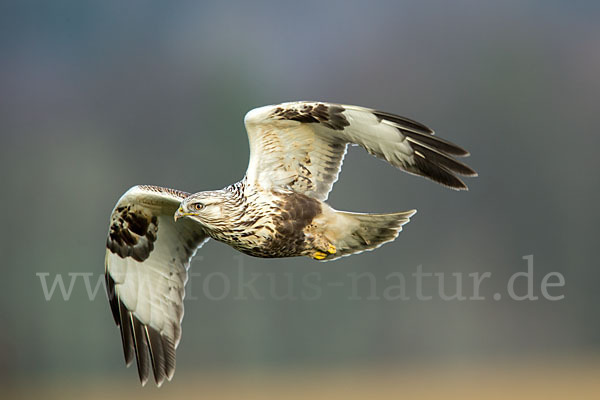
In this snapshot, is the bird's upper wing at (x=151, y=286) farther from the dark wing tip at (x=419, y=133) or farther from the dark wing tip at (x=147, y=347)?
the dark wing tip at (x=419, y=133)

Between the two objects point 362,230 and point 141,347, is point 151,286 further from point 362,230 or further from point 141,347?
point 362,230

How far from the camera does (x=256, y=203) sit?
22.1 ft

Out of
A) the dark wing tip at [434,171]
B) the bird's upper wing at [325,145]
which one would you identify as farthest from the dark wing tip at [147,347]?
the dark wing tip at [434,171]

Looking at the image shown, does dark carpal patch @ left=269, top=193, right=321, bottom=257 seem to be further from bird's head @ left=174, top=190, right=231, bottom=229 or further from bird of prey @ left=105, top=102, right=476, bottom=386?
bird's head @ left=174, top=190, right=231, bottom=229

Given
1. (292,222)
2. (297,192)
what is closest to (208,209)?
(292,222)

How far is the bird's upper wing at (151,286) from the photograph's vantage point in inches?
309

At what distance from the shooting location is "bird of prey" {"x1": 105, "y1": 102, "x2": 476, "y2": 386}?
6.65 metres

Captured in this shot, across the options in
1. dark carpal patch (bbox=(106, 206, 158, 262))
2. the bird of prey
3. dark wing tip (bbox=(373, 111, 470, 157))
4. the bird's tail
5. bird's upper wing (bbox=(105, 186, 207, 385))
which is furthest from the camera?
bird's upper wing (bbox=(105, 186, 207, 385))

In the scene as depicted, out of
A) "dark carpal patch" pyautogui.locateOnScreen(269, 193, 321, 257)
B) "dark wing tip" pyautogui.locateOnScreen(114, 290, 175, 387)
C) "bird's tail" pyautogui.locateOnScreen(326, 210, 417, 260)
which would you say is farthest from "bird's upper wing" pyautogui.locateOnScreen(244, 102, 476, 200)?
"dark wing tip" pyautogui.locateOnScreen(114, 290, 175, 387)

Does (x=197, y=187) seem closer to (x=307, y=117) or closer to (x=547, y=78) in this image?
(x=547, y=78)

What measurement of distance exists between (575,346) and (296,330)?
676cm

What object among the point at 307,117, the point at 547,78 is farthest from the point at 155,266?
the point at 547,78

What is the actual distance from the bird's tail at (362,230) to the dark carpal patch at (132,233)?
1781mm

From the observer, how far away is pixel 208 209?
666 centimetres
